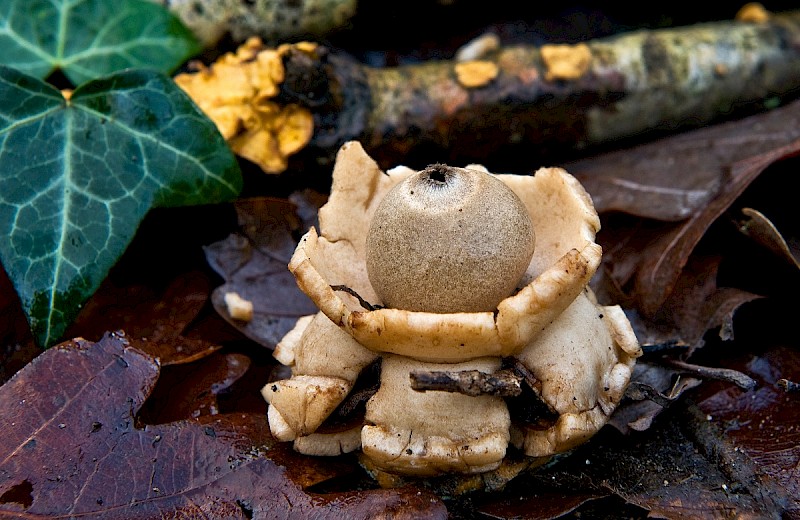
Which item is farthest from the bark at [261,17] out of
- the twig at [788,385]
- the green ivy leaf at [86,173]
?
the twig at [788,385]

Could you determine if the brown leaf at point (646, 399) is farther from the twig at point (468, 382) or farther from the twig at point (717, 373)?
the twig at point (468, 382)

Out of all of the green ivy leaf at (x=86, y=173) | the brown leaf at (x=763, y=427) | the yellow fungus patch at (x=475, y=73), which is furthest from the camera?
the yellow fungus patch at (x=475, y=73)

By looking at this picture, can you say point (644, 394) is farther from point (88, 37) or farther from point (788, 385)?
point (88, 37)

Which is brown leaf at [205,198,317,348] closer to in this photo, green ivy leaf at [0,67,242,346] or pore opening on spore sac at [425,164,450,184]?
→ green ivy leaf at [0,67,242,346]

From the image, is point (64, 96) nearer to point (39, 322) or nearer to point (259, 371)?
point (39, 322)

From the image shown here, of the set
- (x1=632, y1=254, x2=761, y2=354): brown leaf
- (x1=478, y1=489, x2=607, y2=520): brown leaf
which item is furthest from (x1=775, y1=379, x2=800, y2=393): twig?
(x1=478, y1=489, x2=607, y2=520): brown leaf

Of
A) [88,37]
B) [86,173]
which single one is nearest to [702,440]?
[86,173]
